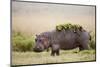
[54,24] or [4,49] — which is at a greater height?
[54,24]

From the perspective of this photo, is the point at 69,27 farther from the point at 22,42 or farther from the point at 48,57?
the point at 22,42

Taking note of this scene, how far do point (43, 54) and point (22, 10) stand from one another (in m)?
0.60

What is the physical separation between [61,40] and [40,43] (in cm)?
29

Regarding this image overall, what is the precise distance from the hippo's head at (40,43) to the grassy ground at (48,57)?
0.18 feet

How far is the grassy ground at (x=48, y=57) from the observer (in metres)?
2.35

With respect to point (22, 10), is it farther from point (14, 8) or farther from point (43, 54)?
point (43, 54)

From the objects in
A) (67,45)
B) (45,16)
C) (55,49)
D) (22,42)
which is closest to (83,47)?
(67,45)

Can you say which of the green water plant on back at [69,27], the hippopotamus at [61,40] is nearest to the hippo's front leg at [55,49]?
the hippopotamus at [61,40]

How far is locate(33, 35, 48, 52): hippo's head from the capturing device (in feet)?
7.97

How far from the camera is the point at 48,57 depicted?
8.14ft

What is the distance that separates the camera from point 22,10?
7.77 ft

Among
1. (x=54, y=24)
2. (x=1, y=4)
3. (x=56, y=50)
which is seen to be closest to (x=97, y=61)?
(x=56, y=50)

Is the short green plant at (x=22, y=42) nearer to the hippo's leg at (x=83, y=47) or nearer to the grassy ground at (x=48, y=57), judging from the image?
the grassy ground at (x=48, y=57)

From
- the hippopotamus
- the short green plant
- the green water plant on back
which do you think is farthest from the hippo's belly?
the short green plant
